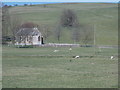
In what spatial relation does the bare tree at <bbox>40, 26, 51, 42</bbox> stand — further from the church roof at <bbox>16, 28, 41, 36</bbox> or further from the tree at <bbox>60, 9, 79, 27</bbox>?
the tree at <bbox>60, 9, 79, 27</bbox>

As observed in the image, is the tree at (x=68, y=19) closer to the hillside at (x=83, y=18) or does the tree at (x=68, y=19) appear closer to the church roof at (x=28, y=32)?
the hillside at (x=83, y=18)

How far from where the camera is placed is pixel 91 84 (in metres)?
19.1

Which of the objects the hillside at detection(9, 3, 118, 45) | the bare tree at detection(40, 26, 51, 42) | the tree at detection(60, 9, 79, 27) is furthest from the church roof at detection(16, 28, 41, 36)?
the tree at detection(60, 9, 79, 27)

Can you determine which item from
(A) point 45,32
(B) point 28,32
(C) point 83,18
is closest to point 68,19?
(C) point 83,18

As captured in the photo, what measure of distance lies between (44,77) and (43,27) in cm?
9899

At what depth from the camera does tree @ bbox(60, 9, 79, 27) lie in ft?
429

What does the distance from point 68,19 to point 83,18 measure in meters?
5.45

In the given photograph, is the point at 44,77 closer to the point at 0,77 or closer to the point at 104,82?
the point at 0,77

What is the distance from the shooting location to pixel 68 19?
449 feet

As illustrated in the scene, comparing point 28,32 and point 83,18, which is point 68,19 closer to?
point 83,18

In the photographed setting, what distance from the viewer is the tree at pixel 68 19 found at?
13088 cm

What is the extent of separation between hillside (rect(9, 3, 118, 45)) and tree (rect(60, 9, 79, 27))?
5.34 ft

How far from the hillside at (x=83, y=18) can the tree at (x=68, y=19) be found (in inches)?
64.1

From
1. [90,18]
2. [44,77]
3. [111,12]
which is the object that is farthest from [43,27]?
[44,77]
